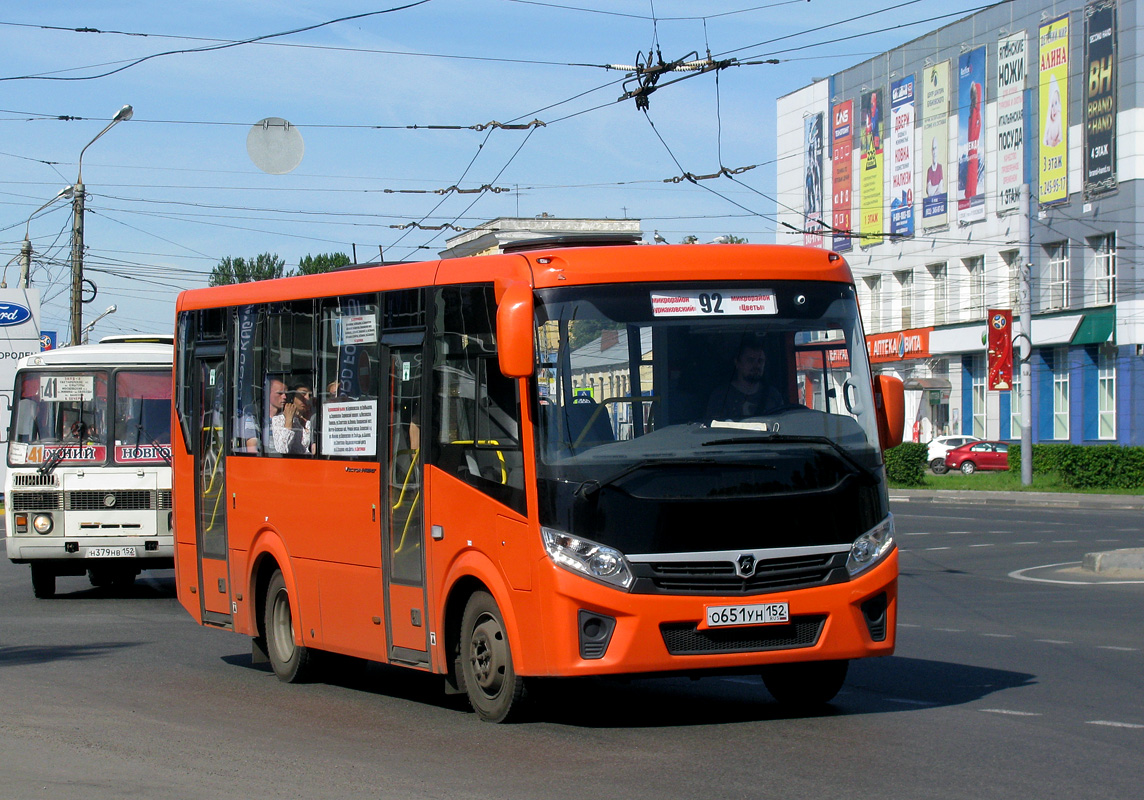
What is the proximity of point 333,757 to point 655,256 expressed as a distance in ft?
10.2

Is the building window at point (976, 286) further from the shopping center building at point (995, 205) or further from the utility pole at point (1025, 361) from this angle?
the utility pole at point (1025, 361)

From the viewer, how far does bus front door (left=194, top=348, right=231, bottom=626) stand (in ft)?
39.9

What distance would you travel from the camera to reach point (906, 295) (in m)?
64.9

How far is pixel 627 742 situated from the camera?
798cm

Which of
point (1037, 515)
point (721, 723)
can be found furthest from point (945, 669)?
point (1037, 515)

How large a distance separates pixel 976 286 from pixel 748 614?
53155 mm

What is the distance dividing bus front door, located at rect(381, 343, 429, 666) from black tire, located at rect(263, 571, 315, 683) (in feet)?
5.17

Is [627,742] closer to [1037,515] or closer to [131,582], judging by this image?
[131,582]

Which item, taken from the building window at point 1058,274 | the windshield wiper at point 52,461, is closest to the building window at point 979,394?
the building window at point 1058,274

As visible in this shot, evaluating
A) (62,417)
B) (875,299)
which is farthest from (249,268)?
(62,417)

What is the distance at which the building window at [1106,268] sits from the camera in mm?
49062

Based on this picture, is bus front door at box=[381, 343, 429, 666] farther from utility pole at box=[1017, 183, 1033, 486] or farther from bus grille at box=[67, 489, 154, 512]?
utility pole at box=[1017, 183, 1033, 486]

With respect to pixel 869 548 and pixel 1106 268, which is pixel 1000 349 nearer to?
pixel 1106 268

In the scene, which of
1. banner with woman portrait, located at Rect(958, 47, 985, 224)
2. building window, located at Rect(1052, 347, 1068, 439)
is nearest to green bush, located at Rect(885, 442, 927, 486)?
building window, located at Rect(1052, 347, 1068, 439)
